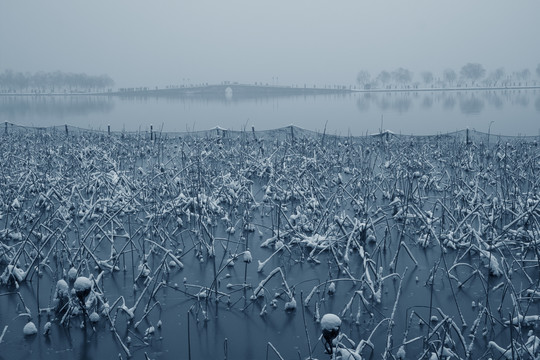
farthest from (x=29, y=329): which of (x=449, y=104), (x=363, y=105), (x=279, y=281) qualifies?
(x=449, y=104)

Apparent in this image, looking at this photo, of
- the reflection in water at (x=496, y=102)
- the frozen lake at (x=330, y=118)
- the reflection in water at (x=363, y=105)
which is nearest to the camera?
the frozen lake at (x=330, y=118)

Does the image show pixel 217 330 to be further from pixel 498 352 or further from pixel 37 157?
pixel 37 157

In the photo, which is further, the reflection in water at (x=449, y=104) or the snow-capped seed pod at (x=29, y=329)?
the reflection in water at (x=449, y=104)

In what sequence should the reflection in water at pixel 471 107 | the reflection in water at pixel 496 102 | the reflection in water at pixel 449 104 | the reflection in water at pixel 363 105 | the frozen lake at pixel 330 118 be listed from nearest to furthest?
1. the frozen lake at pixel 330 118
2. the reflection in water at pixel 471 107
3. the reflection in water at pixel 496 102
4. the reflection in water at pixel 363 105
5. the reflection in water at pixel 449 104

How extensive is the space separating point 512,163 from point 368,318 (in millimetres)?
11845

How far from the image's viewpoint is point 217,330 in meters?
6.59

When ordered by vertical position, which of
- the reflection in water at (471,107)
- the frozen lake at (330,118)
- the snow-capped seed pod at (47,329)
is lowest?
the snow-capped seed pod at (47,329)

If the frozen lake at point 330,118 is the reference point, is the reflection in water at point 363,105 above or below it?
above

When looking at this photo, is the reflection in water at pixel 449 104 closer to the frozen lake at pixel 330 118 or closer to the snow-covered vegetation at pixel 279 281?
the frozen lake at pixel 330 118

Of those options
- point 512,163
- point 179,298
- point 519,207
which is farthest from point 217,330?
point 512,163

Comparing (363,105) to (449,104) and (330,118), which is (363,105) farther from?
(330,118)

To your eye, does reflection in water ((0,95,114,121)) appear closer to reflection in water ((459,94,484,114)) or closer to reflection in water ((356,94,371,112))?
reflection in water ((356,94,371,112))

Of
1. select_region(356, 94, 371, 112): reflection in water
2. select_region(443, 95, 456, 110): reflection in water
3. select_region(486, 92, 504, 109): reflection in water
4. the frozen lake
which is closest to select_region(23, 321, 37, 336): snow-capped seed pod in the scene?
the frozen lake

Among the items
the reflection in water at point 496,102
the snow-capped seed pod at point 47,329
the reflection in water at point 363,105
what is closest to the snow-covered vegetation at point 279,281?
the snow-capped seed pod at point 47,329
